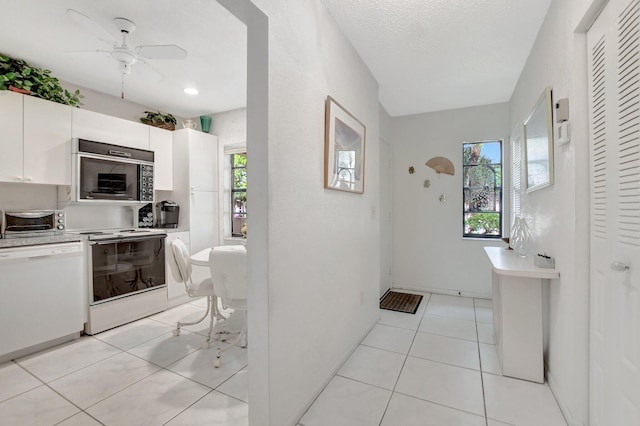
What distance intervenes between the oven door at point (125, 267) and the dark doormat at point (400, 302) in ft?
9.47

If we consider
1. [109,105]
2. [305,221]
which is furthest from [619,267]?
[109,105]

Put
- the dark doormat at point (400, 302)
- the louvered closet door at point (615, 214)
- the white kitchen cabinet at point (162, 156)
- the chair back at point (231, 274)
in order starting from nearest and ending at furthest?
the louvered closet door at point (615, 214), the chair back at point (231, 274), the dark doormat at point (400, 302), the white kitchen cabinet at point (162, 156)

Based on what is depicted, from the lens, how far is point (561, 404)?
68.7 inches

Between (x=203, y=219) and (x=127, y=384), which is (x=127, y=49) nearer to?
(x=203, y=219)

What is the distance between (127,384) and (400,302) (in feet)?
10.0

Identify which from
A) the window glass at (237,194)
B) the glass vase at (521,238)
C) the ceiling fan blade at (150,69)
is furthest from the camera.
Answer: the window glass at (237,194)

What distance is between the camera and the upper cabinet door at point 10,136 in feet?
8.37

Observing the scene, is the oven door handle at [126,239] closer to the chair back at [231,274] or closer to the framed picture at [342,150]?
the chair back at [231,274]

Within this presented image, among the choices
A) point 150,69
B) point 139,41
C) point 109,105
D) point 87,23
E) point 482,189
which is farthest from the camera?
point 482,189

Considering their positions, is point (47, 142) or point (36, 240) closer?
point (36, 240)

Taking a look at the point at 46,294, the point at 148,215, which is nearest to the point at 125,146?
the point at 148,215

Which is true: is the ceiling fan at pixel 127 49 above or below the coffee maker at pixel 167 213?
above

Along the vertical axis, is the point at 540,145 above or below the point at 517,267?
above

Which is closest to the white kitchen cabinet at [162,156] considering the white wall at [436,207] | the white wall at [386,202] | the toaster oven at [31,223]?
the toaster oven at [31,223]
